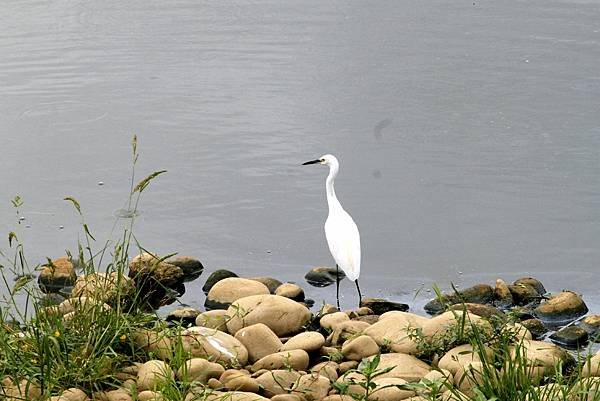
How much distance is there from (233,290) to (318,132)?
2.65 metres

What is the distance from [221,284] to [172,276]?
1.68 ft

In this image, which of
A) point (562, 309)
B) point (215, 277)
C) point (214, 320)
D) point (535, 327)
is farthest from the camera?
point (215, 277)

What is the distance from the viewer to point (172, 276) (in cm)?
602

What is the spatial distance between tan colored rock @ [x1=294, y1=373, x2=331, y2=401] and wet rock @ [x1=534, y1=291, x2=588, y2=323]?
175 centimetres

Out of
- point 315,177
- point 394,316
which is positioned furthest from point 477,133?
point 394,316

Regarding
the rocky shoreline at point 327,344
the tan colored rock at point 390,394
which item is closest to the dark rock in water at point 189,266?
the rocky shoreline at point 327,344

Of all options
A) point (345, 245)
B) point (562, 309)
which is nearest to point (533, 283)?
point (562, 309)

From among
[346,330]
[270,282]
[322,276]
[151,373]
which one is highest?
[151,373]

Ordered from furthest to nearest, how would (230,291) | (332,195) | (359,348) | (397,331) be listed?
(332,195), (230,291), (397,331), (359,348)

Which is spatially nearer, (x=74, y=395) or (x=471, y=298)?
(x=74, y=395)

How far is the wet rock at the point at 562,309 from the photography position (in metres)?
5.44

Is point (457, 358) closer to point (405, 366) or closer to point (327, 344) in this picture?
point (405, 366)

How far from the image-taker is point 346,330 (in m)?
4.85

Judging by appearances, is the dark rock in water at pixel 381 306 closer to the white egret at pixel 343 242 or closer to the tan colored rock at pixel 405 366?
the white egret at pixel 343 242
